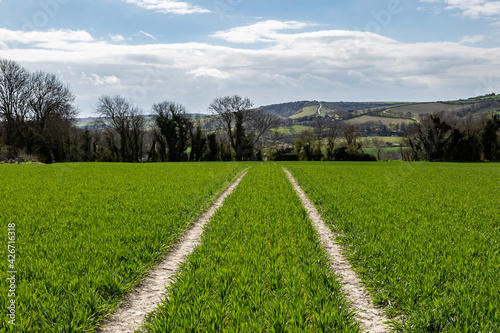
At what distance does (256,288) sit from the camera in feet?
17.3

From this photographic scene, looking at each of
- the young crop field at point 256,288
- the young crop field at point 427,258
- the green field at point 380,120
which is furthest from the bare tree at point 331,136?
the green field at point 380,120

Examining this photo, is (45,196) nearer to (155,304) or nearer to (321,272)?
(155,304)

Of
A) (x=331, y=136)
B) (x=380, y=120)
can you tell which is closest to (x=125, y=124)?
(x=331, y=136)

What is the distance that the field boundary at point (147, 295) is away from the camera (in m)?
4.46

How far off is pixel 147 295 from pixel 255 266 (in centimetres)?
215

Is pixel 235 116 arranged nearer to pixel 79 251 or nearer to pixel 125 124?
pixel 125 124

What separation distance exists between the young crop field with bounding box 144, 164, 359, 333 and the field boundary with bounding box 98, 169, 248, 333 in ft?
0.84

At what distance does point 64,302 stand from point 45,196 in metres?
→ 12.2

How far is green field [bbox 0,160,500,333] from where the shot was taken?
4383 mm

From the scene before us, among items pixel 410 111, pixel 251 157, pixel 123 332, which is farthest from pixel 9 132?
pixel 410 111

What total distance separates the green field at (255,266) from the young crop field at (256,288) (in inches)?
0.9

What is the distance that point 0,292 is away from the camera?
493 cm

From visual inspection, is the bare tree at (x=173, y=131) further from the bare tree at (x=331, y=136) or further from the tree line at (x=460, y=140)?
the tree line at (x=460, y=140)

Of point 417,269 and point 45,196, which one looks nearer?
point 417,269
